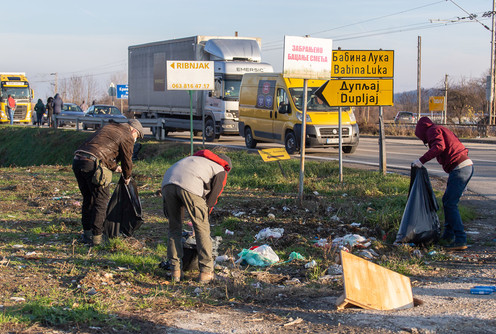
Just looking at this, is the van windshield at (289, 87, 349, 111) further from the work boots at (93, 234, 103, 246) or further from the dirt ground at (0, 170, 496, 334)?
the dirt ground at (0, 170, 496, 334)

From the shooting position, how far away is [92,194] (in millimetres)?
7422

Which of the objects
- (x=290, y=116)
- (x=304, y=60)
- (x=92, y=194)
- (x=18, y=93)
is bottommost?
(x=92, y=194)

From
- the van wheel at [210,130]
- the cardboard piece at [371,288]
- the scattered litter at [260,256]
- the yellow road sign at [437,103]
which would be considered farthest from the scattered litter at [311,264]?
the yellow road sign at [437,103]

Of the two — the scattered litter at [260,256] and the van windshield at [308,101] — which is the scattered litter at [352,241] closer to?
the scattered litter at [260,256]

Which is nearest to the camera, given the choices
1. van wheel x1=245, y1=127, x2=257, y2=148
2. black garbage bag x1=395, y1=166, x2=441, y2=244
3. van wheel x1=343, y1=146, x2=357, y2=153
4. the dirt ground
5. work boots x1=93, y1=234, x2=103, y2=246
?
the dirt ground

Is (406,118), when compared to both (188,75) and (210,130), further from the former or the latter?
(188,75)

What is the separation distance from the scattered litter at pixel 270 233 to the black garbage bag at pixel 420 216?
161 cm

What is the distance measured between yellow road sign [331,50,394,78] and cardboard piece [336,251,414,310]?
708 centimetres

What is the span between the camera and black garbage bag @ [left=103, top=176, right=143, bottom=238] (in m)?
7.47

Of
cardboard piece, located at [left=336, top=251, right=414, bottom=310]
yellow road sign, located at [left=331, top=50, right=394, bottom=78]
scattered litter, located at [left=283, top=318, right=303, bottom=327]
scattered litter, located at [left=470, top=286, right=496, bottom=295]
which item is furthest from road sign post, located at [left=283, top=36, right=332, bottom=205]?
scattered litter, located at [left=283, top=318, right=303, bottom=327]

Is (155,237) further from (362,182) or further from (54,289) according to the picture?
(362,182)

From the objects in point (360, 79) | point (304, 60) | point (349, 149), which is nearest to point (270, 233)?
point (304, 60)

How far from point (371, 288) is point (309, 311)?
0.60m

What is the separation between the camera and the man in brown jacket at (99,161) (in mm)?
7219
